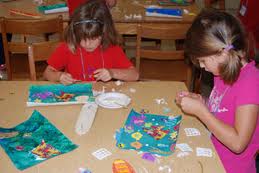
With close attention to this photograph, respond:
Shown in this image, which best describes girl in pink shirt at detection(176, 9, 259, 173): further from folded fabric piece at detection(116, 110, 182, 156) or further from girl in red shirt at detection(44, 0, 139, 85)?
girl in red shirt at detection(44, 0, 139, 85)

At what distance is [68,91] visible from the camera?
5.43ft

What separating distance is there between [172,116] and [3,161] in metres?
0.69

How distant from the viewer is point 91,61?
78.6 inches

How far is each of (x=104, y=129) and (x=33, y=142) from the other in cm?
27

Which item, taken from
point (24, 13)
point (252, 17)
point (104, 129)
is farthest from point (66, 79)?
point (252, 17)

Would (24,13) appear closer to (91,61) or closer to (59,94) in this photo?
(91,61)

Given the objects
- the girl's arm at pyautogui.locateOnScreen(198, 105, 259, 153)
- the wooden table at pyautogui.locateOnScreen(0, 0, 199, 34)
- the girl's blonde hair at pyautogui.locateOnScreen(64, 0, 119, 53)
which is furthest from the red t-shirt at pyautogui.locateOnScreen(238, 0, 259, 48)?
the girl's arm at pyautogui.locateOnScreen(198, 105, 259, 153)

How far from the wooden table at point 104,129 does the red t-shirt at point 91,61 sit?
0.89 ft

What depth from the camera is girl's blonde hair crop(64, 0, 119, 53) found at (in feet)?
5.83

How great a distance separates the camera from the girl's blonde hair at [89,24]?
1.78 m

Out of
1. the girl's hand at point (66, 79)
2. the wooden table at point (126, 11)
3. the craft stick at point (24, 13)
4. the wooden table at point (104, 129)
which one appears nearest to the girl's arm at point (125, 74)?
the wooden table at point (104, 129)

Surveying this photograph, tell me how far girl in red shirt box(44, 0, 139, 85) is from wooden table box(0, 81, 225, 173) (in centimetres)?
15

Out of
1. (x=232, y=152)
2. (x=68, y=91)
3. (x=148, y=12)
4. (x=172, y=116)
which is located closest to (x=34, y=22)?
(x=68, y=91)

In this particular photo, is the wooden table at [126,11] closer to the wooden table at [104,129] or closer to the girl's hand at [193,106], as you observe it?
the wooden table at [104,129]
